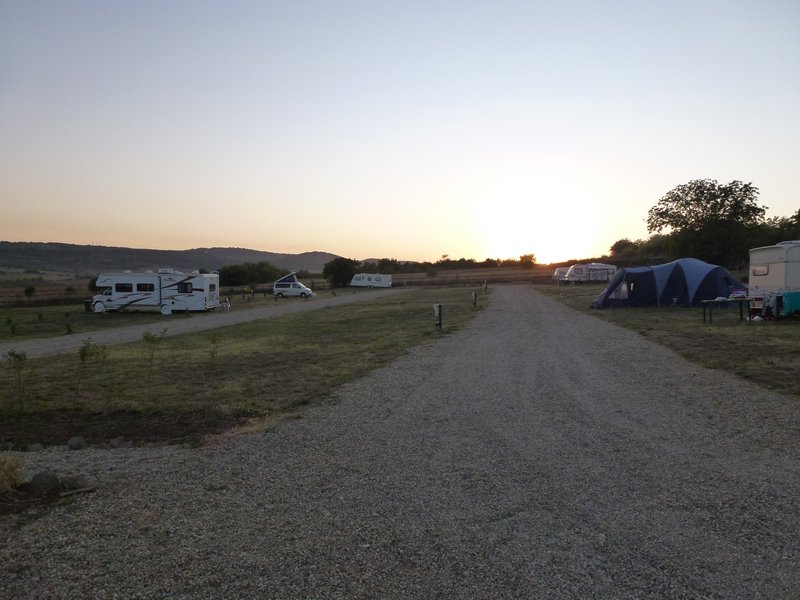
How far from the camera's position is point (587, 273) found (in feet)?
194

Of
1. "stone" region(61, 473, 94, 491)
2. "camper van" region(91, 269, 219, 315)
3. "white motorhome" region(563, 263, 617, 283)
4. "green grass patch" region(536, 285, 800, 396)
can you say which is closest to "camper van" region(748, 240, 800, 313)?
"green grass patch" region(536, 285, 800, 396)

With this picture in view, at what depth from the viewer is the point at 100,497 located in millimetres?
4625

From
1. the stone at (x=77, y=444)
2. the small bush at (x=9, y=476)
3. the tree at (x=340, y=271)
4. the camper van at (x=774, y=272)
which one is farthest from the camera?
the tree at (x=340, y=271)

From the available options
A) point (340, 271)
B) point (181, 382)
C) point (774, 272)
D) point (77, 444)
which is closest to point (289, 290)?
point (340, 271)

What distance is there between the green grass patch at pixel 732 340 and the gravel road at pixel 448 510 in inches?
82.0

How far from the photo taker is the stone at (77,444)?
6.55 meters

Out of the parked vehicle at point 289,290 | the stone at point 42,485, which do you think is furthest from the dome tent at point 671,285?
the parked vehicle at point 289,290

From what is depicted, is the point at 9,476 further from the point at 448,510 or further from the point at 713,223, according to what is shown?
the point at 713,223

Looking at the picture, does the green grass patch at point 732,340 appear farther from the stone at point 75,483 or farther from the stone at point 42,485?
the stone at point 42,485

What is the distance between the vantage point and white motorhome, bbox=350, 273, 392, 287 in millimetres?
67438

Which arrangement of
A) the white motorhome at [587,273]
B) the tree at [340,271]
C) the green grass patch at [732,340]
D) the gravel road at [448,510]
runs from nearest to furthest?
the gravel road at [448,510]
the green grass patch at [732,340]
the white motorhome at [587,273]
the tree at [340,271]

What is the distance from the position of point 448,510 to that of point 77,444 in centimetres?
475

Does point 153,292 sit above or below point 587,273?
below

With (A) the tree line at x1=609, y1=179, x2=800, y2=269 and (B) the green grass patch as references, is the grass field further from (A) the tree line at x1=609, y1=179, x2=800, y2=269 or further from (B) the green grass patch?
(A) the tree line at x1=609, y1=179, x2=800, y2=269
